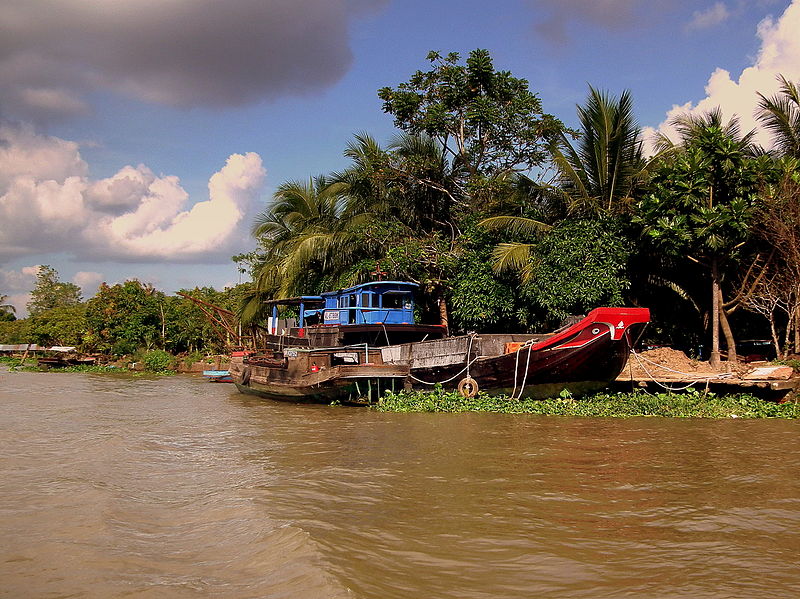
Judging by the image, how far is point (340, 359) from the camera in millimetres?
16047

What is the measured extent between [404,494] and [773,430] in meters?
6.99

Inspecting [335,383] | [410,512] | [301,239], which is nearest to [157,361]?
[301,239]

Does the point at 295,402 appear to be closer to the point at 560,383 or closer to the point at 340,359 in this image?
the point at 340,359

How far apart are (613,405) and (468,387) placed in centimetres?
297

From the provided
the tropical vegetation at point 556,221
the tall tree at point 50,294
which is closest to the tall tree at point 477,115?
the tropical vegetation at point 556,221

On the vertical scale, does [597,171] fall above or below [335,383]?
above

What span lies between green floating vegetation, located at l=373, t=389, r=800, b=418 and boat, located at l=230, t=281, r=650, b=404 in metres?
0.32

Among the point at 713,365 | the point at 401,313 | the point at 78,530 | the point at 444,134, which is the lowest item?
the point at 78,530

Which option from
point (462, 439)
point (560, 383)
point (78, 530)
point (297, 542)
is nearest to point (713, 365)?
point (560, 383)

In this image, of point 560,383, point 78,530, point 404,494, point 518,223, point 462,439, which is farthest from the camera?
point 518,223

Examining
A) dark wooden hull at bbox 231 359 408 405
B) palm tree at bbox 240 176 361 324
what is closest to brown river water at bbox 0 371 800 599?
dark wooden hull at bbox 231 359 408 405

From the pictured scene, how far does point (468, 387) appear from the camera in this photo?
44.6 ft

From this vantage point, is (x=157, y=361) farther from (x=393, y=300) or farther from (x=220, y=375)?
(x=393, y=300)

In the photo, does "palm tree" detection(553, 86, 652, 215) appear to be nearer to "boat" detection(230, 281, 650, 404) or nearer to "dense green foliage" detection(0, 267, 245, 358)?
"boat" detection(230, 281, 650, 404)
